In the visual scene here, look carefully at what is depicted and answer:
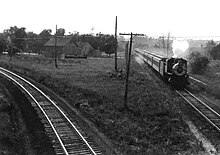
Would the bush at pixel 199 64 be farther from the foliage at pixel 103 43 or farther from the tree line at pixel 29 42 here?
the foliage at pixel 103 43

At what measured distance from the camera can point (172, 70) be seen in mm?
32062

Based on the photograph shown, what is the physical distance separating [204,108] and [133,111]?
6286 mm

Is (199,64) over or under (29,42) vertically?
under

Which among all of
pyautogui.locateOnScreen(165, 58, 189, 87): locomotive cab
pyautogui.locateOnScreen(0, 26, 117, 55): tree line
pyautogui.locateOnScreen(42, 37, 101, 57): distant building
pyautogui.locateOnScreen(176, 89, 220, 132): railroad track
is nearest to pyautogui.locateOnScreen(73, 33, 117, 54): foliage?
pyautogui.locateOnScreen(0, 26, 117, 55): tree line

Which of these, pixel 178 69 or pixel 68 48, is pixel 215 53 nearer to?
pixel 68 48

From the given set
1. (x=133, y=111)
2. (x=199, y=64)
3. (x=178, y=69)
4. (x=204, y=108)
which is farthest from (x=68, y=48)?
(x=204, y=108)

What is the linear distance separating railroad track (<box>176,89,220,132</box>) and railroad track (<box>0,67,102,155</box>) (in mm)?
9219

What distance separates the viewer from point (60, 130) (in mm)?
19078

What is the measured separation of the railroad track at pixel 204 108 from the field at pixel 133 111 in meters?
1.21

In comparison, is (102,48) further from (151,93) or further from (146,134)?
(146,134)

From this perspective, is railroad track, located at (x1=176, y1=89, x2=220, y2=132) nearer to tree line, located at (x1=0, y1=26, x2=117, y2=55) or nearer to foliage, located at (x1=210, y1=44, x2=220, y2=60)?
foliage, located at (x1=210, y1=44, x2=220, y2=60)

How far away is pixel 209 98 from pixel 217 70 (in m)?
19.4

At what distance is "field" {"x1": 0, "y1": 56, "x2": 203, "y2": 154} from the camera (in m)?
17.6

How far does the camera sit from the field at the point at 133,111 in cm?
1762
